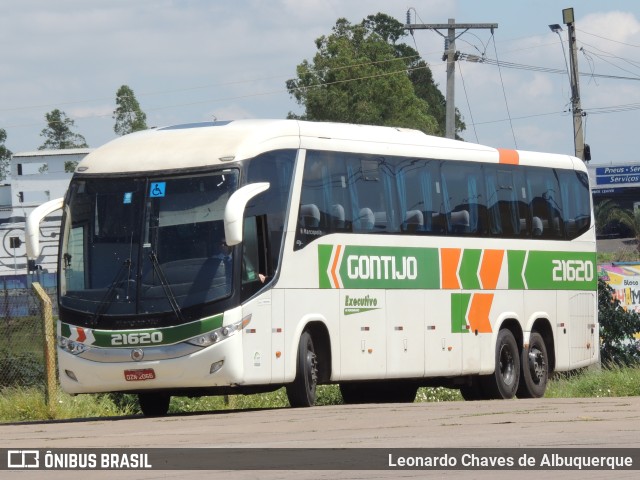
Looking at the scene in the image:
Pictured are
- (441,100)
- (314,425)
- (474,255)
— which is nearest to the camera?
(314,425)

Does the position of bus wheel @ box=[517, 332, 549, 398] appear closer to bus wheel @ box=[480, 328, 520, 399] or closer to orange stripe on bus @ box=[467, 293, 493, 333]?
bus wheel @ box=[480, 328, 520, 399]

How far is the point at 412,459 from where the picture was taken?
35.2 ft

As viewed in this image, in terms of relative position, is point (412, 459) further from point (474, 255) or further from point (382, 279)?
point (474, 255)

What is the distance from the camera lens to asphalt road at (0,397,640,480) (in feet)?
33.3

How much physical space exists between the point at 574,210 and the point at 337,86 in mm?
52943

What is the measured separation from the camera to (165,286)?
55.9ft

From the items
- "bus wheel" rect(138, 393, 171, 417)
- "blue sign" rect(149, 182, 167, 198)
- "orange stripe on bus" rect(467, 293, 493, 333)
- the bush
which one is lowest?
"bus wheel" rect(138, 393, 171, 417)

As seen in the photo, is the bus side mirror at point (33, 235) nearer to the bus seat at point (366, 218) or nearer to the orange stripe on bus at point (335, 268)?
the orange stripe on bus at point (335, 268)

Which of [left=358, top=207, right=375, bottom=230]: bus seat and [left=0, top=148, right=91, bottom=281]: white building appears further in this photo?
[left=0, top=148, right=91, bottom=281]: white building

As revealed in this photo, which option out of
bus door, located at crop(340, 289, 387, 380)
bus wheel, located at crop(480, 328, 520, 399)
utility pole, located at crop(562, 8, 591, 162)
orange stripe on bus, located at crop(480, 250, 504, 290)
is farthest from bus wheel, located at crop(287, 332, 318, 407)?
utility pole, located at crop(562, 8, 591, 162)

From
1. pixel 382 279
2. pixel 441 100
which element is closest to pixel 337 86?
pixel 441 100

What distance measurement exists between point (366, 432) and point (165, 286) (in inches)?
175

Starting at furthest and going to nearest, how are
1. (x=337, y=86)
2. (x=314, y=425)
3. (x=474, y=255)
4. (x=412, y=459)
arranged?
(x=337, y=86) < (x=474, y=255) < (x=314, y=425) < (x=412, y=459)

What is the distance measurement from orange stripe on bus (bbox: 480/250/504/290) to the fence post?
634 centimetres
